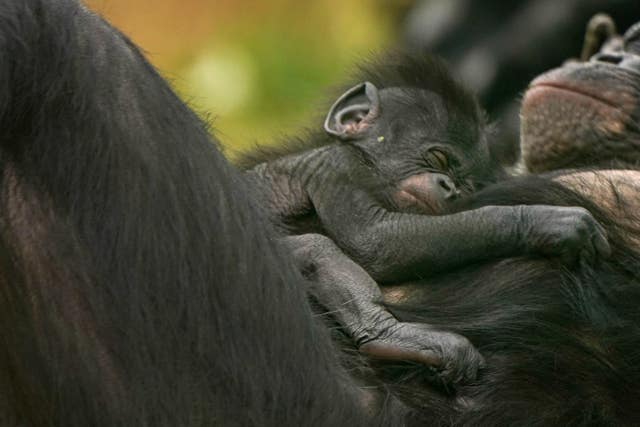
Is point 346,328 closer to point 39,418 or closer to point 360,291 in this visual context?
point 360,291

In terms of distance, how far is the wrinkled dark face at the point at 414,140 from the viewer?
2.63 m

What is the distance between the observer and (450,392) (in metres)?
2.16

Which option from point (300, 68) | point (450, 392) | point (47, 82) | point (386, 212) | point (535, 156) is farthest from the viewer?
point (300, 68)

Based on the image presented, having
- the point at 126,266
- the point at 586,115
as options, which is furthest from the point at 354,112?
the point at 126,266

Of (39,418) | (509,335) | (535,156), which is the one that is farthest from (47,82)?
(535,156)

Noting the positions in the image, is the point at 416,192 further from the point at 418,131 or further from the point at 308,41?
the point at 308,41

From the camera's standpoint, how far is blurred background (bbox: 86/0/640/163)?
499 centimetres

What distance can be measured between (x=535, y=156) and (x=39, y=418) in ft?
4.62

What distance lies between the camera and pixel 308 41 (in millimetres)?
5355

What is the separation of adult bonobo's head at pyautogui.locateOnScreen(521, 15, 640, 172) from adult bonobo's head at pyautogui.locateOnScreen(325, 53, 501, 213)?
13cm

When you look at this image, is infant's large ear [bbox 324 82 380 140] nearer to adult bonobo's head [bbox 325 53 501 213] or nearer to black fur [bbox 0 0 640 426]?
adult bonobo's head [bbox 325 53 501 213]

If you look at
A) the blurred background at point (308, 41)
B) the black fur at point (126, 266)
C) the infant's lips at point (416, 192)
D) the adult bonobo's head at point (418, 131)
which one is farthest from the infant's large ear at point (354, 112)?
the blurred background at point (308, 41)

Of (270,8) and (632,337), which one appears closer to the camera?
(632,337)

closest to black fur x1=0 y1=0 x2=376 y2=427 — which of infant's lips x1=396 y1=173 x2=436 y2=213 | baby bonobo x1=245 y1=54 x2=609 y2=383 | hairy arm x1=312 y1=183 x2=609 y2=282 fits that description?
baby bonobo x1=245 y1=54 x2=609 y2=383
